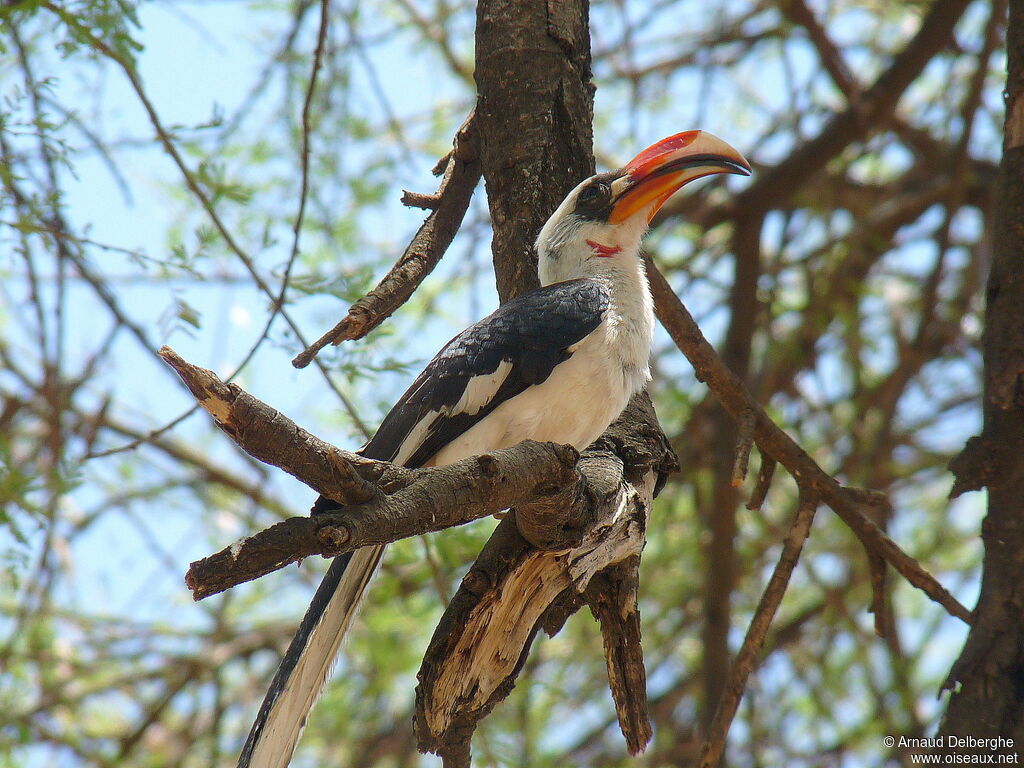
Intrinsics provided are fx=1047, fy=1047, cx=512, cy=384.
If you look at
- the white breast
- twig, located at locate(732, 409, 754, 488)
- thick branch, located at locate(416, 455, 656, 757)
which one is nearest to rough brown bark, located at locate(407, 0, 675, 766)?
thick branch, located at locate(416, 455, 656, 757)

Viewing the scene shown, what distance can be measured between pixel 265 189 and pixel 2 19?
6.27 ft

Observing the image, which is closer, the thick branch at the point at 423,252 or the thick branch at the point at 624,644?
the thick branch at the point at 423,252

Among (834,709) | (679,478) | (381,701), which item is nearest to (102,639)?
(381,701)

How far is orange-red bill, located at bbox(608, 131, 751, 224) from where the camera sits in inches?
126

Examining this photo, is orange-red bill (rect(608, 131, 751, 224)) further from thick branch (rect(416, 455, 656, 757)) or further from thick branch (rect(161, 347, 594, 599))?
thick branch (rect(161, 347, 594, 599))

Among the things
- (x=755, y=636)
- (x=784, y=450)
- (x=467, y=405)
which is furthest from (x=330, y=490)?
(x=784, y=450)

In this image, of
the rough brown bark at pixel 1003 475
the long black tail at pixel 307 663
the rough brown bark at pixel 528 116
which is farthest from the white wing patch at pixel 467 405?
the rough brown bark at pixel 1003 475

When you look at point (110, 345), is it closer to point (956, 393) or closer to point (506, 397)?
point (506, 397)

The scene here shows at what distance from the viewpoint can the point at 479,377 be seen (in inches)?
106

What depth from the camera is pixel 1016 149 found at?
3.03 m

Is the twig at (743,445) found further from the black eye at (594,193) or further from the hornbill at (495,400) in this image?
the black eye at (594,193)

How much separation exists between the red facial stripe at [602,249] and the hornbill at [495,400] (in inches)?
7.9

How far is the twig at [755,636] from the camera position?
2.71 m

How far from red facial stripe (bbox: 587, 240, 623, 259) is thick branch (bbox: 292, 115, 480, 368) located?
0.41 metres
